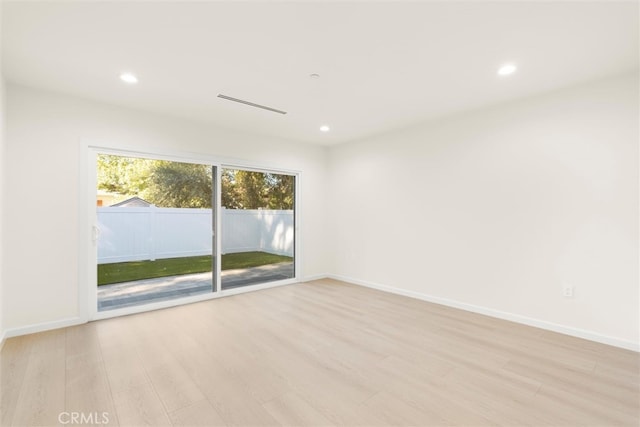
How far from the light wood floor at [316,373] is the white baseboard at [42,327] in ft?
0.37

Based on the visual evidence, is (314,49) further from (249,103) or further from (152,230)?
(152,230)

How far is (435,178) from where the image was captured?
13.4 ft

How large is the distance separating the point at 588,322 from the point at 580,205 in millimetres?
1161

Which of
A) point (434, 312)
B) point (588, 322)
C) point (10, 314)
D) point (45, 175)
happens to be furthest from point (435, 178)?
point (10, 314)

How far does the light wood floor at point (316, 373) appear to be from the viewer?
177 cm

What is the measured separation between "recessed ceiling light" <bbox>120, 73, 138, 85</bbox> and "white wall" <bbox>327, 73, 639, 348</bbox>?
3.45m

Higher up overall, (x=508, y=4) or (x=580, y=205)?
(x=508, y=4)

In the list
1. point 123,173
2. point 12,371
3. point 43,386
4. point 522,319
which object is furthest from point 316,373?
point 123,173

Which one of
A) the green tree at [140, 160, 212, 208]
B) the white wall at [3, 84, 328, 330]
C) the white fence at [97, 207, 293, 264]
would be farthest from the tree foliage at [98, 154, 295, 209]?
the white wall at [3, 84, 328, 330]

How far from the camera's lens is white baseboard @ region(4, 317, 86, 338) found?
2.86 metres

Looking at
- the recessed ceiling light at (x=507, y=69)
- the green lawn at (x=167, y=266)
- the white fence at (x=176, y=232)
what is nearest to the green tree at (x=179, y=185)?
the white fence at (x=176, y=232)

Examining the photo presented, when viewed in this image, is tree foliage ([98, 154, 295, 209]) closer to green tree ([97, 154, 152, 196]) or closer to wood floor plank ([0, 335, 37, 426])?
green tree ([97, 154, 152, 196])

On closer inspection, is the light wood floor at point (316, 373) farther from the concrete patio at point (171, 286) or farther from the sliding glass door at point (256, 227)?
the sliding glass door at point (256, 227)

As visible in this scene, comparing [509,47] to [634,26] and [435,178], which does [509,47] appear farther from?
[435,178]
